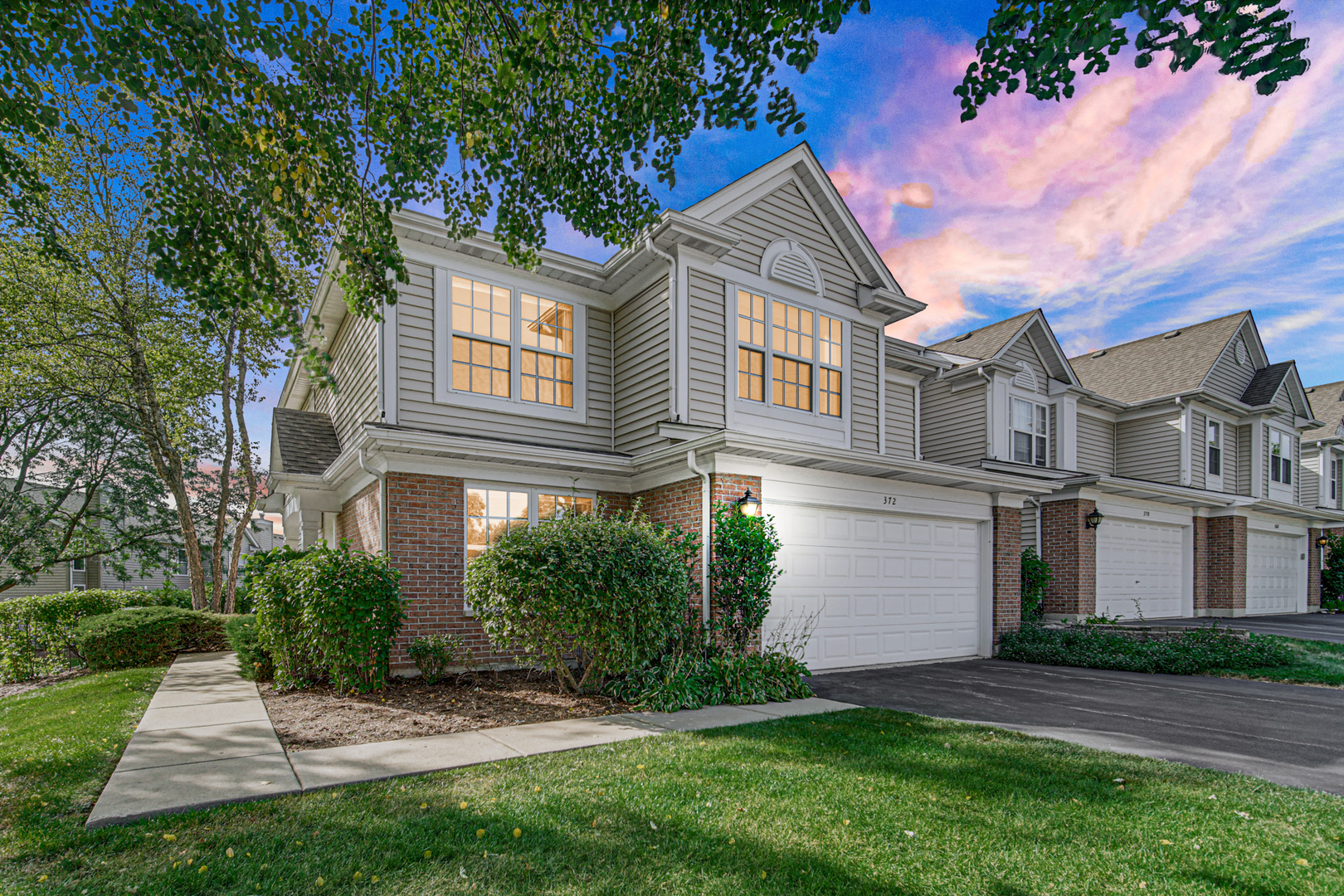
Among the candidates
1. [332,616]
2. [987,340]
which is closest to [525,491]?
[332,616]

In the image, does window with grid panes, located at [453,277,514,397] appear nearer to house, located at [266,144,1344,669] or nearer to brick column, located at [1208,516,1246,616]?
house, located at [266,144,1344,669]

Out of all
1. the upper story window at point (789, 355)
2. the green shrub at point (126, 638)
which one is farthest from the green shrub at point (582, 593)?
the green shrub at point (126, 638)

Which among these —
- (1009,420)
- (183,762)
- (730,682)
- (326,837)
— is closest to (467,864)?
(326,837)

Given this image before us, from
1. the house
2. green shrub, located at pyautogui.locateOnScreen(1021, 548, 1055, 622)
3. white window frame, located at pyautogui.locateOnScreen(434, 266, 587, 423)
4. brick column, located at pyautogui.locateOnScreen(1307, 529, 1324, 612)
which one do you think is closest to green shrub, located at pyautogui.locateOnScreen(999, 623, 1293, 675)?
the house

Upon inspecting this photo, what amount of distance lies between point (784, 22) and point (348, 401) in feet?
30.0

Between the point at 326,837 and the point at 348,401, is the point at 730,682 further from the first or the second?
the point at 348,401

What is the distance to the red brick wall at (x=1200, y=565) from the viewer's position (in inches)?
673

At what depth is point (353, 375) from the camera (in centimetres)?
1052

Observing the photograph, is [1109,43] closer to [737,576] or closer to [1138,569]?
[737,576]

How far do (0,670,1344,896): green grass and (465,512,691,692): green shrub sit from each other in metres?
1.76

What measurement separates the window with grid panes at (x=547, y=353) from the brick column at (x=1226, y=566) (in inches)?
711

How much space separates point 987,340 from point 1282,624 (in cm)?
1030

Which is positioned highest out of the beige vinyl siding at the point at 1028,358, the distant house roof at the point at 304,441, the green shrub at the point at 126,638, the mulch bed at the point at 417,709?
the beige vinyl siding at the point at 1028,358

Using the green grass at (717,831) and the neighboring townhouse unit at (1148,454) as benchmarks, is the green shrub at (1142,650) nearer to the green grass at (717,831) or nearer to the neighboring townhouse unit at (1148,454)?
the neighboring townhouse unit at (1148,454)
